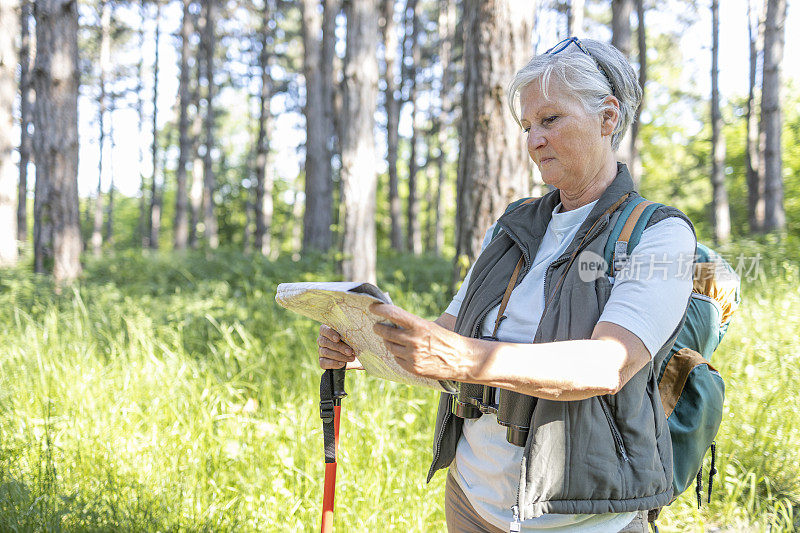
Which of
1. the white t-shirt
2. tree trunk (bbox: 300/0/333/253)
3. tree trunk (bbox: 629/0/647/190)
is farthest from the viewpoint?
tree trunk (bbox: 300/0/333/253)

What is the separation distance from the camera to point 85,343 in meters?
4.65

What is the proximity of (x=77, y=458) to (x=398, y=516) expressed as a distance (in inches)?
65.3

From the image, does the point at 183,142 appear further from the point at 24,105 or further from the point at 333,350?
the point at 333,350

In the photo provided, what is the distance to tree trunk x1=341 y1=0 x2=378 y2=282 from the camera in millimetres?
7227

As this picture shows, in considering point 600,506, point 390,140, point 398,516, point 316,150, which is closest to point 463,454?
point 600,506

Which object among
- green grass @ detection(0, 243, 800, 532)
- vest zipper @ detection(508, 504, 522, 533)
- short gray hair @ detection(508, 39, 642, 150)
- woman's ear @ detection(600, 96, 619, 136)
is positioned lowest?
green grass @ detection(0, 243, 800, 532)

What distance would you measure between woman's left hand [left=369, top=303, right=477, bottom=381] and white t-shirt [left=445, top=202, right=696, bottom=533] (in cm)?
35

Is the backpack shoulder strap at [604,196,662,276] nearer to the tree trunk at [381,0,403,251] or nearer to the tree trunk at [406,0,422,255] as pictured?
the tree trunk at [381,0,403,251]

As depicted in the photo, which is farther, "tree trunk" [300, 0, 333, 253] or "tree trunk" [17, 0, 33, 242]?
"tree trunk" [17, 0, 33, 242]

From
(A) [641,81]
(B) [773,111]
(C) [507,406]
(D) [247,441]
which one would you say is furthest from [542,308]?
(A) [641,81]

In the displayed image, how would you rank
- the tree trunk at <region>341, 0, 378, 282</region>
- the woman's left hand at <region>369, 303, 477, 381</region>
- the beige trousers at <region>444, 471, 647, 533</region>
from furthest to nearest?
the tree trunk at <region>341, 0, 378, 282</region> → the beige trousers at <region>444, 471, 647, 533</region> → the woman's left hand at <region>369, 303, 477, 381</region>

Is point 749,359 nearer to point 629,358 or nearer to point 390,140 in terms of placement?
point 629,358

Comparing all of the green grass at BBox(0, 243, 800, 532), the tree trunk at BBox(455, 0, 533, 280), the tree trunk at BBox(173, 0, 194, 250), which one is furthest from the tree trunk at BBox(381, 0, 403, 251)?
the green grass at BBox(0, 243, 800, 532)

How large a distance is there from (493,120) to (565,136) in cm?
287
